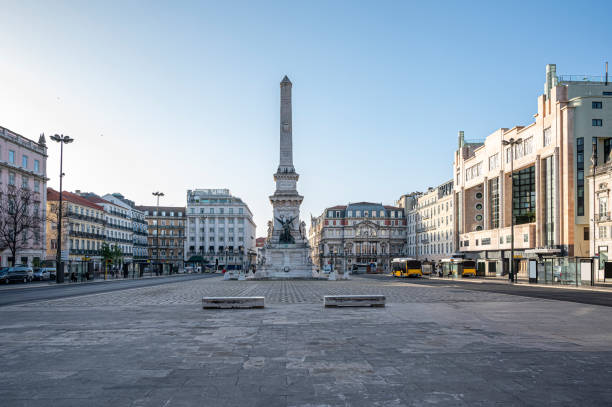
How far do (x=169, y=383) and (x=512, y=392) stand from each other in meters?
4.71

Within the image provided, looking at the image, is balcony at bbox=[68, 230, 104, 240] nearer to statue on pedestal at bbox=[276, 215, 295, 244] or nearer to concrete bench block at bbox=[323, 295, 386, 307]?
statue on pedestal at bbox=[276, 215, 295, 244]

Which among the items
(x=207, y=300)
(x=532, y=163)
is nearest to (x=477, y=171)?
(x=532, y=163)

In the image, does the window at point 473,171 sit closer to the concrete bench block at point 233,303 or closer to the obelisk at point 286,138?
the obelisk at point 286,138

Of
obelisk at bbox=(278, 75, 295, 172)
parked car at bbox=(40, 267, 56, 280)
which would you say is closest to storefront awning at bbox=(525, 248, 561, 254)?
obelisk at bbox=(278, 75, 295, 172)

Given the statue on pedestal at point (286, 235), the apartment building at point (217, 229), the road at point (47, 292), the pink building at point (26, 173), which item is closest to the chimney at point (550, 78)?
the statue on pedestal at point (286, 235)

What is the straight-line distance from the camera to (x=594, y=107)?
55531 mm

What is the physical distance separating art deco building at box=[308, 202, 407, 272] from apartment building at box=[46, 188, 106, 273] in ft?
190

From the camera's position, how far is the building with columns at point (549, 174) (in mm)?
55688

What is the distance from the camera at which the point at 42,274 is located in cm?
5378

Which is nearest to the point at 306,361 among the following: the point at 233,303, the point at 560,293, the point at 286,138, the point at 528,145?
the point at 233,303

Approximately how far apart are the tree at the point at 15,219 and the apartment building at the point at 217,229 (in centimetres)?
7391

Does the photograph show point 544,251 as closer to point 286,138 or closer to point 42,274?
point 286,138

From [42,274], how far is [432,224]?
74030 mm

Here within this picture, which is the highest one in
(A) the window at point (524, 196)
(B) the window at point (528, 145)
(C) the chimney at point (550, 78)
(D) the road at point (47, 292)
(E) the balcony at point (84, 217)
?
(C) the chimney at point (550, 78)
